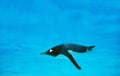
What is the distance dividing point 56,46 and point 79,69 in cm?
60

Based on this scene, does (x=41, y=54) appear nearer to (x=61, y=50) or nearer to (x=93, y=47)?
(x=61, y=50)

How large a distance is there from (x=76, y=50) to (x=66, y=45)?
0.29 meters

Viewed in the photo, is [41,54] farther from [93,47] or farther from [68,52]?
[93,47]

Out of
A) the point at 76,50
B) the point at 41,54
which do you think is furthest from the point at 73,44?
the point at 41,54

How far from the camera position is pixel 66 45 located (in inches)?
258

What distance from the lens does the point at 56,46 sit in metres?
6.54

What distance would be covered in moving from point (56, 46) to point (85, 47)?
56 cm

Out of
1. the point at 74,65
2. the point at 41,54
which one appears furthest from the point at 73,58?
the point at 41,54

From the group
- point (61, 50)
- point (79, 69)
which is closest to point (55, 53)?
point (61, 50)

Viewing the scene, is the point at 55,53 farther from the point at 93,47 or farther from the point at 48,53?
the point at 93,47

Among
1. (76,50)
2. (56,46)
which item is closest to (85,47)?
(76,50)

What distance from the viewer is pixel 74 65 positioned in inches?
261

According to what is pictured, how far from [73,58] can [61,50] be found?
10.8 inches

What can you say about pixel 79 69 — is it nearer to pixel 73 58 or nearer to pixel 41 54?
pixel 73 58
